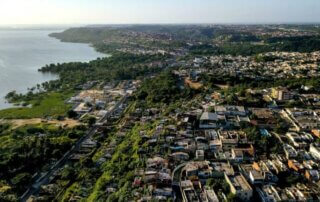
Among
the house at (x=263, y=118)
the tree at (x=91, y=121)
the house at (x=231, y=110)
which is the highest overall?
the house at (x=231, y=110)

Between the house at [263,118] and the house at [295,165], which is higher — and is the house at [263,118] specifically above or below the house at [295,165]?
above

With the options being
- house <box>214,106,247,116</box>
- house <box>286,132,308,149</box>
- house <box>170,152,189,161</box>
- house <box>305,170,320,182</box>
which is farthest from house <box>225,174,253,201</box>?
house <box>214,106,247,116</box>

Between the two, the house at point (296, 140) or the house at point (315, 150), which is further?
the house at point (296, 140)

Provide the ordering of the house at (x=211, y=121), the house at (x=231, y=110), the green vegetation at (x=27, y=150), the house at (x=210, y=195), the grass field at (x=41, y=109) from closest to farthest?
the house at (x=210, y=195)
the green vegetation at (x=27, y=150)
the house at (x=211, y=121)
the house at (x=231, y=110)
the grass field at (x=41, y=109)

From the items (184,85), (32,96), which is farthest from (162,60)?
(32,96)

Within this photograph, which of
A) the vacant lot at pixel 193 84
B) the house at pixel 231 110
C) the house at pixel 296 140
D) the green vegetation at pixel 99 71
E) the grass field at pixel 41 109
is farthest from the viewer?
the green vegetation at pixel 99 71

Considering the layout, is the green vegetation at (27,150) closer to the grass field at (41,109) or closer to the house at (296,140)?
the grass field at (41,109)

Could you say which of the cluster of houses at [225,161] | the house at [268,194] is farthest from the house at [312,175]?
the house at [268,194]
